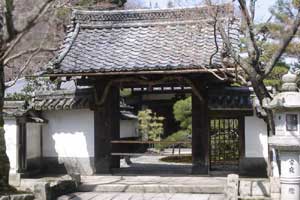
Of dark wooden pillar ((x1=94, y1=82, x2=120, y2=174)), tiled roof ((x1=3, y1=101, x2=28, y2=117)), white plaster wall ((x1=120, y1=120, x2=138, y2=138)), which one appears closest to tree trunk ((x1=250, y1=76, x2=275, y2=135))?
dark wooden pillar ((x1=94, y1=82, x2=120, y2=174))

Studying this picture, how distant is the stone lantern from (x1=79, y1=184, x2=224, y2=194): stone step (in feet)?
9.26

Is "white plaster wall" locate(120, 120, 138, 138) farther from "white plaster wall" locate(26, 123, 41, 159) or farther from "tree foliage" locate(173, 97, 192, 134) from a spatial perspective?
"white plaster wall" locate(26, 123, 41, 159)

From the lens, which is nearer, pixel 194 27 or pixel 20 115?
pixel 20 115

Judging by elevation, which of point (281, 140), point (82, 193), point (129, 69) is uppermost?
point (129, 69)

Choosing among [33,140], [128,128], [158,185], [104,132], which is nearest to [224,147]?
[104,132]

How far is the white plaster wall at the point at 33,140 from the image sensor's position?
52.3 ft

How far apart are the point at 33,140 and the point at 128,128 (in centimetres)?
1161

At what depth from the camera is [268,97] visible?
11.2m

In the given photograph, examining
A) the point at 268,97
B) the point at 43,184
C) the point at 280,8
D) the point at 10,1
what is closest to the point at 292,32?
the point at 268,97

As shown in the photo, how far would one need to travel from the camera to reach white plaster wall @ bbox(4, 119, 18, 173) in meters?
15.1

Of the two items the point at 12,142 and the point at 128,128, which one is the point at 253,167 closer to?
the point at 12,142

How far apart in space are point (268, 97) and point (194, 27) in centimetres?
584

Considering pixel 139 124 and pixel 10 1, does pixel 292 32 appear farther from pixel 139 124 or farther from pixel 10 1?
pixel 139 124

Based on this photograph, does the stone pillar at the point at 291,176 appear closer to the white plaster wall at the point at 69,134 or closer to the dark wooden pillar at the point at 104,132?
the dark wooden pillar at the point at 104,132
